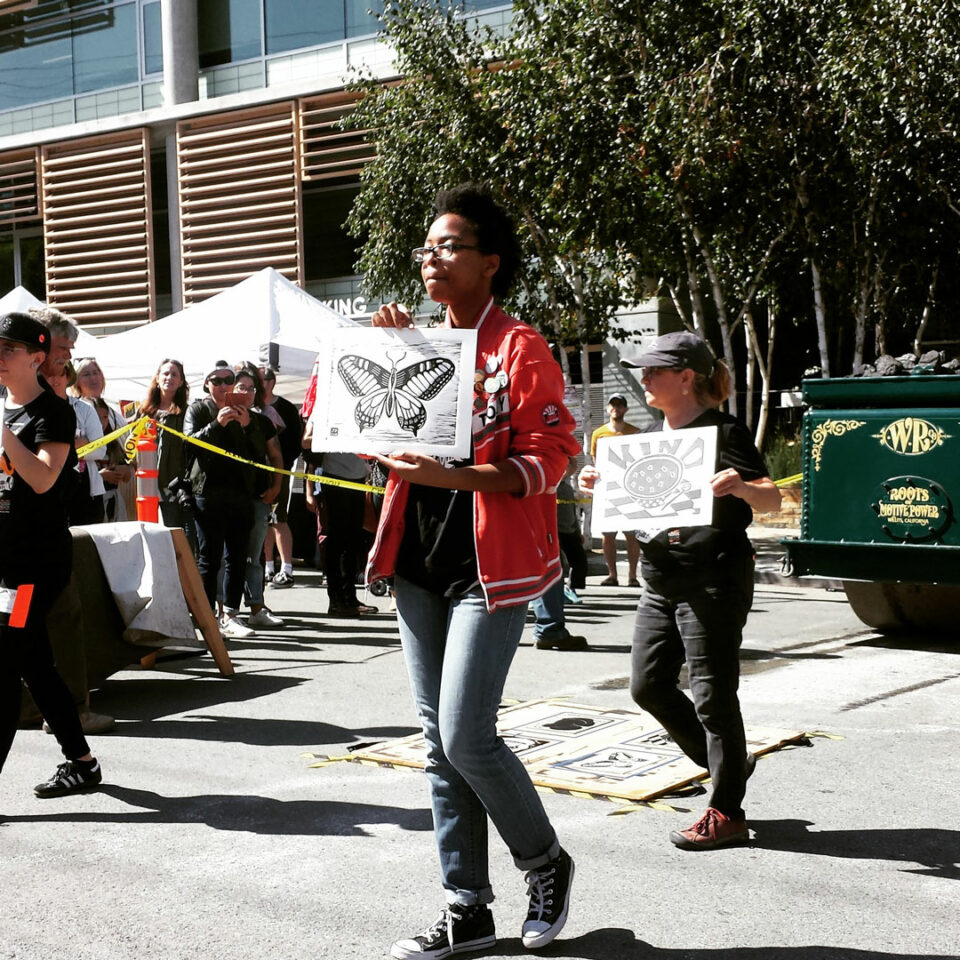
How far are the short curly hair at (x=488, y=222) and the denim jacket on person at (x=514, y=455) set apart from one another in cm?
20

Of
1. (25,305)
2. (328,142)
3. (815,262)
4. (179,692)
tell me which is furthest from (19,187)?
(179,692)

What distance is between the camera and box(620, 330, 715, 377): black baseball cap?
4.61m

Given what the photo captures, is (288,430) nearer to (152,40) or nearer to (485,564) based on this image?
(485,564)

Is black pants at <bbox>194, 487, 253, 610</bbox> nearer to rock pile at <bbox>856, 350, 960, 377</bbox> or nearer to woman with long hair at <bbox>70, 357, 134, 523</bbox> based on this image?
woman with long hair at <bbox>70, 357, 134, 523</bbox>

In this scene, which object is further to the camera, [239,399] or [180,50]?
[180,50]

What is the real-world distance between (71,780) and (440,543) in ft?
8.65

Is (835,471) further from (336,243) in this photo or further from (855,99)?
(336,243)

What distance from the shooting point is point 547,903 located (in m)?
3.56

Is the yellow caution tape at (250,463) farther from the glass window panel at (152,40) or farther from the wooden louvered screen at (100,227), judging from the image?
the glass window panel at (152,40)

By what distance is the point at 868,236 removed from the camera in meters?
13.8

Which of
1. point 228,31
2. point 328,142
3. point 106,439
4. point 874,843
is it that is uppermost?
point 228,31

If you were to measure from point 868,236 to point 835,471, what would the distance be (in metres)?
5.68

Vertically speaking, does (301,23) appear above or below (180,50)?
above

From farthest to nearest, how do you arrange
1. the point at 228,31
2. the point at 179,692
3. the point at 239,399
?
the point at 228,31 → the point at 239,399 → the point at 179,692
